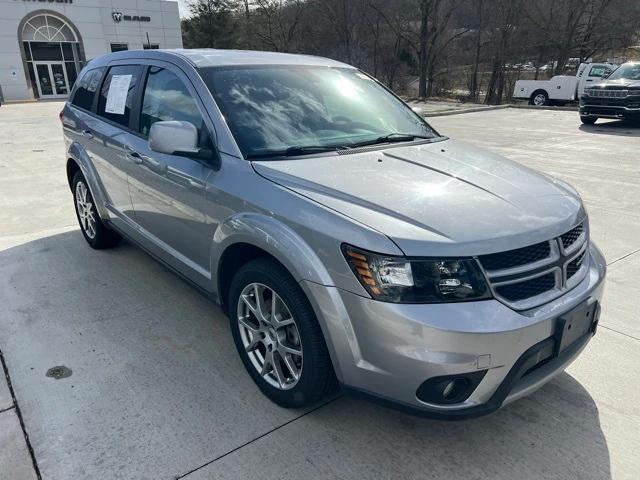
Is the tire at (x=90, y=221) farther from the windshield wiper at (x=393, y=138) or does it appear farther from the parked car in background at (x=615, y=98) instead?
the parked car in background at (x=615, y=98)

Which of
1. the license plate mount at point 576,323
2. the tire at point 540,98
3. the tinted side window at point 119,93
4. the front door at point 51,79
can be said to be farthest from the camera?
the front door at point 51,79

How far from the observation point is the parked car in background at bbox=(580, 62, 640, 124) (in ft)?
45.8

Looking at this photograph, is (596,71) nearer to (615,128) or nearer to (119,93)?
(615,128)

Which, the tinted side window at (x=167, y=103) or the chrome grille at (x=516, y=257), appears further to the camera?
the tinted side window at (x=167, y=103)

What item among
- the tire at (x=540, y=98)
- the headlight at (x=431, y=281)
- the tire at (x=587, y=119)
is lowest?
the tire at (x=587, y=119)

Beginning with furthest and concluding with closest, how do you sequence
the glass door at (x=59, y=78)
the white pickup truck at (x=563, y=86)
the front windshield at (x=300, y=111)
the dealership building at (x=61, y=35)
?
1. the glass door at (x=59, y=78)
2. the dealership building at (x=61, y=35)
3. the white pickup truck at (x=563, y=86)
4. the front windshield at (x=300, y=111)

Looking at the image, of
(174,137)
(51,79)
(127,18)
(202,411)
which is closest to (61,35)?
(51,79)

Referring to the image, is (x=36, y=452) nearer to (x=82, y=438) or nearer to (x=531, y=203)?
(x=82, y=438)

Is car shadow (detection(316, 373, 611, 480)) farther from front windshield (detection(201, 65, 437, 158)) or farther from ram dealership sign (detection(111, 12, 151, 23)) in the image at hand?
ram dealership sign (detection(111, 12, 151, 23))

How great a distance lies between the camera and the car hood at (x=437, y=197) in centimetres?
205

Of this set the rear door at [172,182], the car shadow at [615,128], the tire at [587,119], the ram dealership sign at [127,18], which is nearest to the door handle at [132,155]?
the rear door at [172,182]

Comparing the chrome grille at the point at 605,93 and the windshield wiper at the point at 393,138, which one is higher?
the windshield wiper at the point at 393,138

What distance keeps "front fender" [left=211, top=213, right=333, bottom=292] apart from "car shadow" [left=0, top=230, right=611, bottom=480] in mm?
706

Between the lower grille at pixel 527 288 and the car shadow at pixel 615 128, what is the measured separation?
43.1 feet
